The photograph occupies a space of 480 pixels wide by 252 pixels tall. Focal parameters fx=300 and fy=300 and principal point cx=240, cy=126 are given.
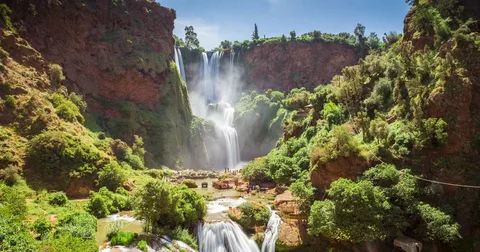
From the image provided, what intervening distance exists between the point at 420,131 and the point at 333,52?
65.9 m

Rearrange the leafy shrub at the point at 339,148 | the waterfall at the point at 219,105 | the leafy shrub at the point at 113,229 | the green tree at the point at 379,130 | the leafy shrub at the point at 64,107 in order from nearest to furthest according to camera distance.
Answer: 1. the leafy shrub at the point at 113,229
2. the leafy shrub at the point at 339,148
3. the green tree at the point at 379,130
4. the leafy shrub at the point at 64,107
5. the waterfall at the point at 219,105

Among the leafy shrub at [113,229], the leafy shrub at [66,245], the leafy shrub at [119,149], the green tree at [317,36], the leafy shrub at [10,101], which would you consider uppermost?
the green tree at [317,36]

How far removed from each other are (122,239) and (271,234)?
11933 mm

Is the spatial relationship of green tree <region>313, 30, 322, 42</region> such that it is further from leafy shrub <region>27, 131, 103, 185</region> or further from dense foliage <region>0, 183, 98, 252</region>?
dense foliage <region>0, 183, 98, 252</region>

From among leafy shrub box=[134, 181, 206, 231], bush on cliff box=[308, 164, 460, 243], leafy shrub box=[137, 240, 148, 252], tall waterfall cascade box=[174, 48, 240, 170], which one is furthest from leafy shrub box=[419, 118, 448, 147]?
tall waterfall cascade box=[174, 48, 240, 170]

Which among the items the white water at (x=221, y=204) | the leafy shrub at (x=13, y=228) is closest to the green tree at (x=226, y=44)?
the white water at (x=221, y=204)

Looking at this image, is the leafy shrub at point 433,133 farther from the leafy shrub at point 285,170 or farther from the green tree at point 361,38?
the green tree at point 361,38

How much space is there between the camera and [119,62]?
55.3 m

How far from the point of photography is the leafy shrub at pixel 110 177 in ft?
99.9

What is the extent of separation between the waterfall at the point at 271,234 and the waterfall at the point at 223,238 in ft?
3.15

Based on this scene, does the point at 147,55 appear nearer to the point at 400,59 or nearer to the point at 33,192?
the point at 33,192

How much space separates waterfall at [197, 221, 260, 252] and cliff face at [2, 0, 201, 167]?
28552 millimetres

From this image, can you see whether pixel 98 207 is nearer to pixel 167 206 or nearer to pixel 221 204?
pixel 167 206

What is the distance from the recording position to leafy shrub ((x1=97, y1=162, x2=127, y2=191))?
30461 mm
